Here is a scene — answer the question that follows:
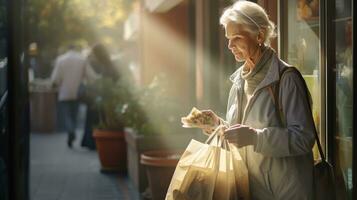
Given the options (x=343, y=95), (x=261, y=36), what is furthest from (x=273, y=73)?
(x=343, y=95)

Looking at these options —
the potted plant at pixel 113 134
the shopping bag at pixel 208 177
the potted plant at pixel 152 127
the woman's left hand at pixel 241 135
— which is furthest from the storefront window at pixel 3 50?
the potted plant at pixel 113 134

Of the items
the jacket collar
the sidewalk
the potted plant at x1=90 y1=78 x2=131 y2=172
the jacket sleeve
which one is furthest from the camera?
the potted plant at x1=90 y1=78 x2=131 y2=172

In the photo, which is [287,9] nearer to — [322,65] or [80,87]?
[322,65]

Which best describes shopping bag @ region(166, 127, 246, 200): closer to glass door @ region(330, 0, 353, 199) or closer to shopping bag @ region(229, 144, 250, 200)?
shopping bag @ region(229, 144, 250, 200)

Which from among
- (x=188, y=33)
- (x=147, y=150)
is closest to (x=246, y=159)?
(x=147, y=150)

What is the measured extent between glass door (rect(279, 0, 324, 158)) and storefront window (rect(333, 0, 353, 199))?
23cm

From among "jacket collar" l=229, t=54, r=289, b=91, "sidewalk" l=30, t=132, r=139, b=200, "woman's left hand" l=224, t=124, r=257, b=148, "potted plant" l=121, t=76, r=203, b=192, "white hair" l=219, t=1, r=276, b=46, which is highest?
"white hair" l=219, t=1, r=276, b=46

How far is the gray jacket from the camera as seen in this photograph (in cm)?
350

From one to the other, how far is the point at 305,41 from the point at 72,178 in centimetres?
566

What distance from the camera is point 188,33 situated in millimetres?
11148

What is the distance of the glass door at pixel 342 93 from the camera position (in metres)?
4.04

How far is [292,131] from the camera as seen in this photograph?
3.49 meters

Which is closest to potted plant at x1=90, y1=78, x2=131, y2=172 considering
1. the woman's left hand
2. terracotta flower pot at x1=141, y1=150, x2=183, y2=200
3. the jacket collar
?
terracotta flower pot at x1=141, y1=150, x2=183, y2=200

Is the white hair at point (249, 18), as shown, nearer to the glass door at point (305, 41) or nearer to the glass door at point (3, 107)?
the glass door at point (305, 41)
